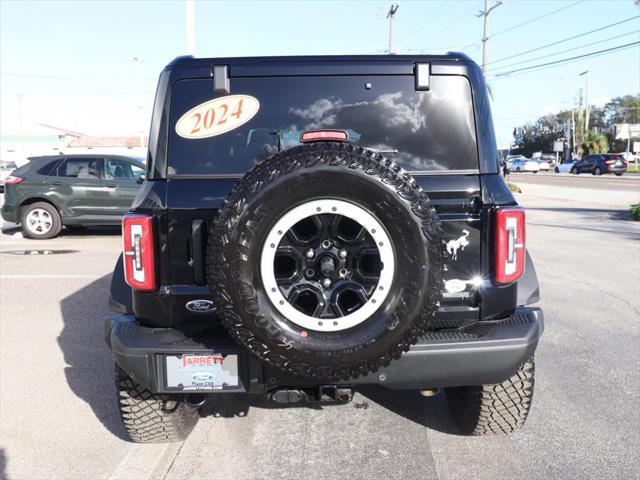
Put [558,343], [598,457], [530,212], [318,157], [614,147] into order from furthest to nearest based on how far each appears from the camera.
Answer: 1. [614,147]
2. [530,212]
3. [558,343]
4. [598,457]
5. [318,157]

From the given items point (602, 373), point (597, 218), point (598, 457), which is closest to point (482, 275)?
point (598, 457)

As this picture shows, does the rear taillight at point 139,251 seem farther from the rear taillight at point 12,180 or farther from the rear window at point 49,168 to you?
the rear taillight at point 12,180

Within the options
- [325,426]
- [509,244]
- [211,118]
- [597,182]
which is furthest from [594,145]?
[211,118]

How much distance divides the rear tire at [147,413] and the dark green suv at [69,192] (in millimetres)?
8998

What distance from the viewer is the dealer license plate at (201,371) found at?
275cm

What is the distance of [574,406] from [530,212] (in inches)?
552

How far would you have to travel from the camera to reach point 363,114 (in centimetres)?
303

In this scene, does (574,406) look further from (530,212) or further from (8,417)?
(530,212)

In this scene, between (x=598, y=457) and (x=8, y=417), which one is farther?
(x=8, y=417)

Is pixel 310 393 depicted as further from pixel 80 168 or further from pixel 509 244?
pixel 80 168

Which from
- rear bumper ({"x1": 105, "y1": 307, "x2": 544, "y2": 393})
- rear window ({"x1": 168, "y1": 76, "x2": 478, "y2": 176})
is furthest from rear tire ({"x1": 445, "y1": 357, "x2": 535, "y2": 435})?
rear window ({"x1": 168, "y1": 76, "x2": 478, "y2": 176})

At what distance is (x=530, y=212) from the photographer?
1709cm

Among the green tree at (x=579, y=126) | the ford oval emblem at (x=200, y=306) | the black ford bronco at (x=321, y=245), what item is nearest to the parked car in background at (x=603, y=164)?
the green tree at (x=579, y=126)

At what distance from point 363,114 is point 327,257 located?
0.86 metres
